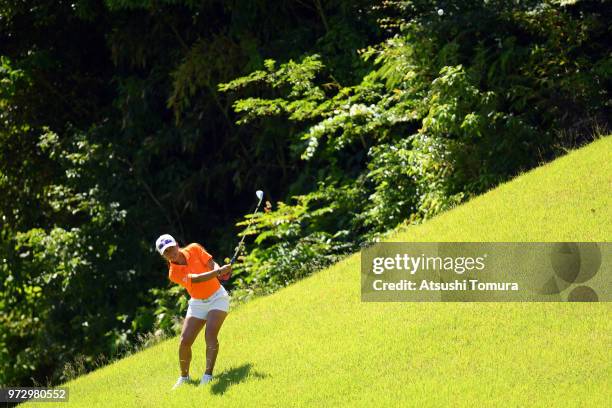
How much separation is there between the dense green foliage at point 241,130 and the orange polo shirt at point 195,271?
185 inches

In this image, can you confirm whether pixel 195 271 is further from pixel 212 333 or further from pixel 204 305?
pixel 212 333

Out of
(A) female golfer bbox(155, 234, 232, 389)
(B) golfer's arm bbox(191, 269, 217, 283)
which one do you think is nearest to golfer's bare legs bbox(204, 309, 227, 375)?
(A) female golfer bbox(155, 234, 232, 389)

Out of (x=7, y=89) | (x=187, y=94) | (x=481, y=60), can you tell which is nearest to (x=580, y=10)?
(x=481, y=60)

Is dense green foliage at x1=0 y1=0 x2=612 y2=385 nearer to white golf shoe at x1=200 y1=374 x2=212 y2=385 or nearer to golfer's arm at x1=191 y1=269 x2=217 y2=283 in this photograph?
white golf shoe at x1=200 y1=374 x2=212 y2=385

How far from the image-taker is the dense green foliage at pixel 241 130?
16.6 m

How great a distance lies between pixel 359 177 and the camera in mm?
18500

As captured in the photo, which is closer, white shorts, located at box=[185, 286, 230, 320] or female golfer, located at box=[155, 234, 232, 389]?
female golfer, located at box=[155, 234, 232, 389]

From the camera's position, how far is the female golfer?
1127 cm

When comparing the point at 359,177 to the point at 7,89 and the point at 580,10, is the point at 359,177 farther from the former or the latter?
the point at 7,89

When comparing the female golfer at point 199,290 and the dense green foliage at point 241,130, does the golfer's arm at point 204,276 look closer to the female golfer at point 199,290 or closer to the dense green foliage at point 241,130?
the female golfer at point 199,290

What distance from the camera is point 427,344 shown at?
37.2 ft

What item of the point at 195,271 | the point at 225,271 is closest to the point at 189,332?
the point at 195,271

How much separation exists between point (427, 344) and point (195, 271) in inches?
97.7

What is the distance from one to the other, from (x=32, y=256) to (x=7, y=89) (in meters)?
3.33
